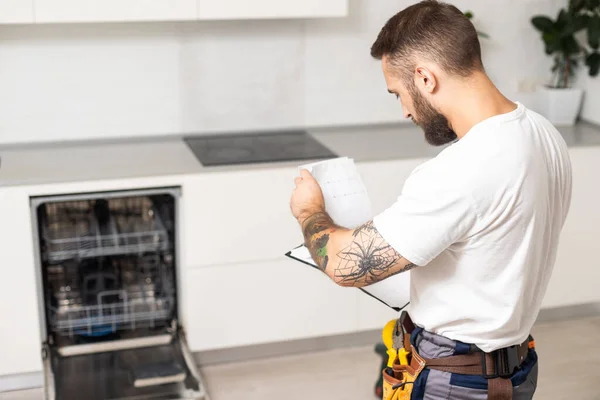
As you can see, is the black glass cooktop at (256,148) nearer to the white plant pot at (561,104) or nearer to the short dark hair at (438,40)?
the white plant pot at (561,104)

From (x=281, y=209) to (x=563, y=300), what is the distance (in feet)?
4.52

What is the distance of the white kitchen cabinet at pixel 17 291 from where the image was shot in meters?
2.79

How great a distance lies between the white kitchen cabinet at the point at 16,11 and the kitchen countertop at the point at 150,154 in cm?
53

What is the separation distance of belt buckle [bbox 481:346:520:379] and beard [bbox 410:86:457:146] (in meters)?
0.46

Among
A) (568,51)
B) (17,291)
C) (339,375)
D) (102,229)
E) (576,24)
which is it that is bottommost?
(339,375)

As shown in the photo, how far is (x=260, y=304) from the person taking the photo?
3146 millimetres

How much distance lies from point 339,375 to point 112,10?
5.31 feet

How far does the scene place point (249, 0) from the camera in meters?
3.05

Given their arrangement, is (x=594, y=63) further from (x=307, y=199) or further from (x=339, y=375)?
(x=307, y=199)

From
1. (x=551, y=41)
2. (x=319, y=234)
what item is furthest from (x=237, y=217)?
(x=551, y=41)

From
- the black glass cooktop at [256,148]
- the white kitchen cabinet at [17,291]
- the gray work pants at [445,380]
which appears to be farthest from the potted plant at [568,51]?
the white kitchen cabinet at [17,291]

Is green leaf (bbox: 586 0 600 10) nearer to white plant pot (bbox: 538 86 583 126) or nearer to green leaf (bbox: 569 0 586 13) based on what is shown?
green leaf (bbox: 569 0 586 13)

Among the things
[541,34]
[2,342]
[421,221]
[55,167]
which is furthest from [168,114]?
[421,221]

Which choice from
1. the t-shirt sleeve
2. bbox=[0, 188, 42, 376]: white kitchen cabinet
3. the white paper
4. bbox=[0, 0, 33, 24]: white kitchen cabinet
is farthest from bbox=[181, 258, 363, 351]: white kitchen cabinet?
the t-shirt sleeve
